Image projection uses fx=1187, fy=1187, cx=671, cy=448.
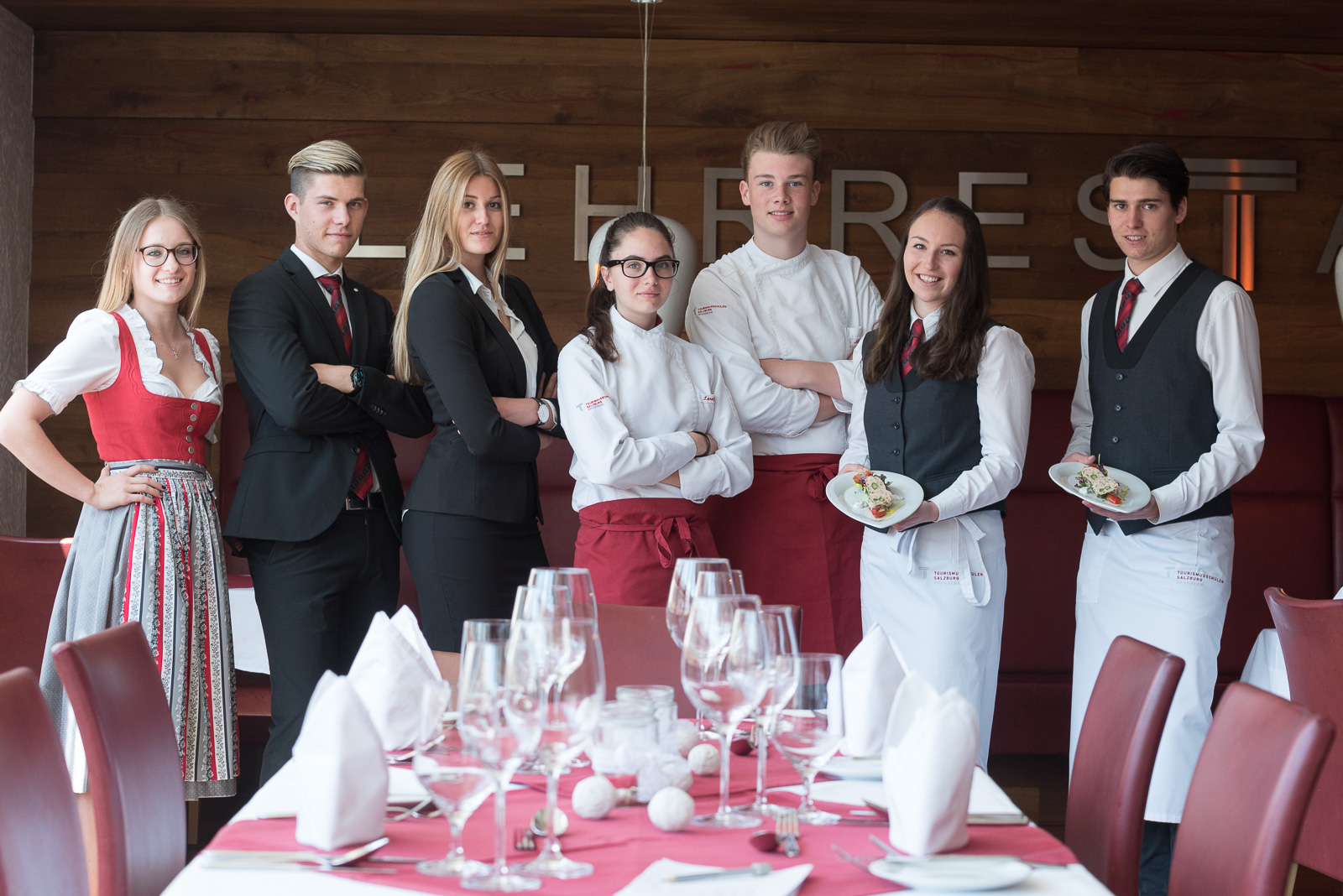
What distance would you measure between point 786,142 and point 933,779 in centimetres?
198

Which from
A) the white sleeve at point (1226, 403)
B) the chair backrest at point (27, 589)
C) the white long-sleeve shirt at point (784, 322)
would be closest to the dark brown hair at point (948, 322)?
the white long-sleeve shirt at point (784, 322)

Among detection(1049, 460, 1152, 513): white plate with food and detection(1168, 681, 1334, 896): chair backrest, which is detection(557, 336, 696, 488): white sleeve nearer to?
detection(1049, 460, 1152, 513): white plate with food

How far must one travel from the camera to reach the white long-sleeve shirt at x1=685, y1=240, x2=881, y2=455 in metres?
2.84

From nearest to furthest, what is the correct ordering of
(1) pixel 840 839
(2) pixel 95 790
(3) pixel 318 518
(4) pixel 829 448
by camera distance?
1. (1) pixel 840 839
2. (2) pixel 95 790
3. (3) pixel 318 518
4. (4) pixel 829 448

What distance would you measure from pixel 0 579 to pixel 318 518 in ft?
3.38

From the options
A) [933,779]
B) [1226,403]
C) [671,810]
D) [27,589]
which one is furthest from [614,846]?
[27,589]

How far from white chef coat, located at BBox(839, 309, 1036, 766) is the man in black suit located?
3.81 feet

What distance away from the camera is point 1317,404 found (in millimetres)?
4293

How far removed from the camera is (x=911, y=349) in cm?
267

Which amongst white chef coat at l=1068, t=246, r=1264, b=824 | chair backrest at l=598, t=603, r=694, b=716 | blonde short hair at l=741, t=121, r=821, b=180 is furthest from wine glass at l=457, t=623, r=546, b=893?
blonde short hair at l=741, t=121, r=821, b=180

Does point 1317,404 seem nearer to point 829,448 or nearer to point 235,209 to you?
point 829,448

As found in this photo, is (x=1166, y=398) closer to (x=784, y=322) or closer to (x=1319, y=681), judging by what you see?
(x=1319, y=681)

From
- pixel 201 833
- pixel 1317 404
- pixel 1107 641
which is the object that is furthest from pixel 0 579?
pixel 1317 404

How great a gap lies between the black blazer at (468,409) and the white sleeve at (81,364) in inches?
25.0
